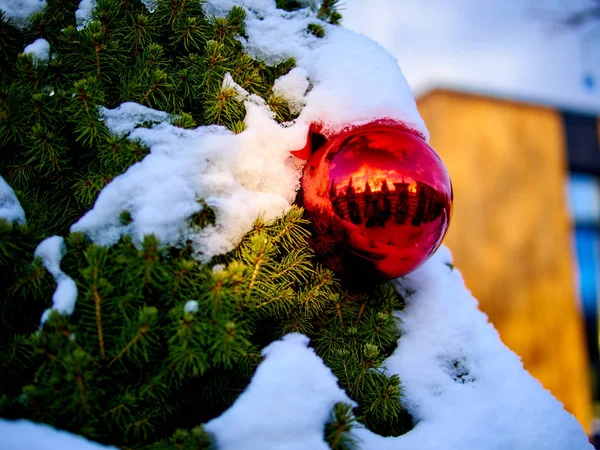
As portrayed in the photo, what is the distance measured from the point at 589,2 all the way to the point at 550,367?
4537 mm

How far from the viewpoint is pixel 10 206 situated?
2.64 feet

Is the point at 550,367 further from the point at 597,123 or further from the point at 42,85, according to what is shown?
the point at 42,85

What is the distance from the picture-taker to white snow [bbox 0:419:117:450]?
61cm

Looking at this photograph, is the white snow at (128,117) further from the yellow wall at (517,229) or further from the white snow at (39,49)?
the yellow wall at (517,229)

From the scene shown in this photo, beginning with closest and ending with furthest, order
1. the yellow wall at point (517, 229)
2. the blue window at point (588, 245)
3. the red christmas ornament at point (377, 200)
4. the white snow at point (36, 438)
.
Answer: the white snow at point (36, 438) < the red christmas ornament at point (377, 200) < the yellow wall at point (517, 229) < the blue window at point (588, 245)

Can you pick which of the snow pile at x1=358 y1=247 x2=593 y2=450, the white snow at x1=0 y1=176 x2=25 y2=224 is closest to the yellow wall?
the snow pile at x1=358 y1=247 x2=593 y2=450

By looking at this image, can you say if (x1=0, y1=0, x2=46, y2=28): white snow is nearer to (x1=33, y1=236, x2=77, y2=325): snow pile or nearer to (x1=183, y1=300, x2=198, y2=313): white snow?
(x1=33, y1=236, x2=77, y2=325): snow pile

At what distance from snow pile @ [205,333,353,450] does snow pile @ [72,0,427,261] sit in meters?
0.25

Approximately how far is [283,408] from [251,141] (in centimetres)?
53

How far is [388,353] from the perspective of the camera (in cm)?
100

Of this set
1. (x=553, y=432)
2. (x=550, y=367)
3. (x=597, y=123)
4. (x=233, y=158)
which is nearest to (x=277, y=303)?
(x=233, y=158)

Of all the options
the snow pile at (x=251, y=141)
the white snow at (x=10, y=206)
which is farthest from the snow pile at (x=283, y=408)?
the white snow at (x=10, y=206)

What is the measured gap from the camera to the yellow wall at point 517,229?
529 cm

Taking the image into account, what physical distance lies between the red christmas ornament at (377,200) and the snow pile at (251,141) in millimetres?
85
